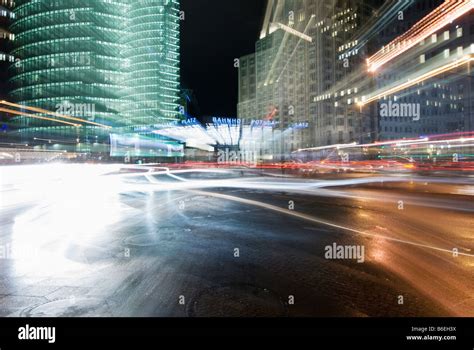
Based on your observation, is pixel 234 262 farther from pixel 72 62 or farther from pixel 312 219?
pixel 72 62

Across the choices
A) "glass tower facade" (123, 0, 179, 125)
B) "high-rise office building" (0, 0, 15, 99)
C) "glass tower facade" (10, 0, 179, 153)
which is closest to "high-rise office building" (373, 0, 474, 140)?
"glass tower facade" (10, 0, 179, 153)

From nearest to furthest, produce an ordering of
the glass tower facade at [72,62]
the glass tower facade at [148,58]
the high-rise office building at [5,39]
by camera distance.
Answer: the glass tower facade at [72,62] → the high-rise office building at [5,39] → the glass tower facade at [148,58]

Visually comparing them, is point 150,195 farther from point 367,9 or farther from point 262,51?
point 262,51

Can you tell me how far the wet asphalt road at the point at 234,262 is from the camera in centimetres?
443

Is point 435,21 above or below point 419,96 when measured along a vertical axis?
below

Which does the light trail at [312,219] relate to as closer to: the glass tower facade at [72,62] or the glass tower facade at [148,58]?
the glass tower facade at [72,62]

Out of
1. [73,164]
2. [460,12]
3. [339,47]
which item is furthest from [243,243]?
[339,47]

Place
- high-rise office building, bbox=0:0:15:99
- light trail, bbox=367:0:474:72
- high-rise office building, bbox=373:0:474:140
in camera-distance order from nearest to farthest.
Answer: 1. light trail, bbox=367:0:474:72
2. high-rise office building, bbox=373:0:474:140
3. high-rise office building, bbox=0:0:15:99

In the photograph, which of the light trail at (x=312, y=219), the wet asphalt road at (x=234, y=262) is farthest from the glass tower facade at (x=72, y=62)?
the wet asphalt road at (x=234, y=262)

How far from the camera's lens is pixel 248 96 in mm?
153875

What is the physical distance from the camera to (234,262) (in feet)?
20.3

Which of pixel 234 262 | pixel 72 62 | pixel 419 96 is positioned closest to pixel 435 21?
pixel 234 262

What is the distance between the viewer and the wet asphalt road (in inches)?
175

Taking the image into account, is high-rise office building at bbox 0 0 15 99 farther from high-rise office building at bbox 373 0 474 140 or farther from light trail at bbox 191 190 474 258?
light trail at bbox 191 190 474 258
